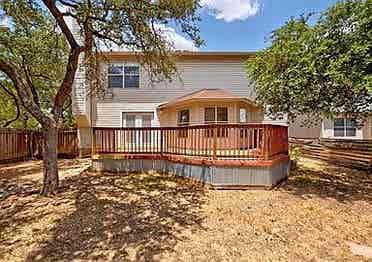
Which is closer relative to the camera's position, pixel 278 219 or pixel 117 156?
pixel 278 219

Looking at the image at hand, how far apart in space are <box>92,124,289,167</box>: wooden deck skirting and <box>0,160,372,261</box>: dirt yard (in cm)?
91

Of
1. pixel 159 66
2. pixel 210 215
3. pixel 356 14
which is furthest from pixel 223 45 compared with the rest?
pixel 210 215

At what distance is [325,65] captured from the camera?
8141 mm

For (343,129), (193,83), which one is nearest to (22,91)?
(193,83)

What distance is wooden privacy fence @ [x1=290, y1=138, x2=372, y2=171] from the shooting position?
12.9m

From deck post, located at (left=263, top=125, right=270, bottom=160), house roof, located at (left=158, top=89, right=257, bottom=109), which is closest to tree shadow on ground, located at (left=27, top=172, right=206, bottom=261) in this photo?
deck post, located at (left=263, top=125, right=270, bottom=160)

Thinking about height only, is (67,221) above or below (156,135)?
below

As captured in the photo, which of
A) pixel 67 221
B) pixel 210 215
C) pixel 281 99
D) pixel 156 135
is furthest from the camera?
pixel 156 135

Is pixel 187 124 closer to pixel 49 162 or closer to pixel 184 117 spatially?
pixel 184 117

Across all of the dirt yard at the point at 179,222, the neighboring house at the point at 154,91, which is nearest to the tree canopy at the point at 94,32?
the dirt yard at the point at 179,222

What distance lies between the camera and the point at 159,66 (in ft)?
31.4

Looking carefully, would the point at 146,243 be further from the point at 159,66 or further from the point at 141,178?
the point at 159,66

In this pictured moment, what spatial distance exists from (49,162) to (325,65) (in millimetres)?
7879

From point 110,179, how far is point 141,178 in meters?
1.01
